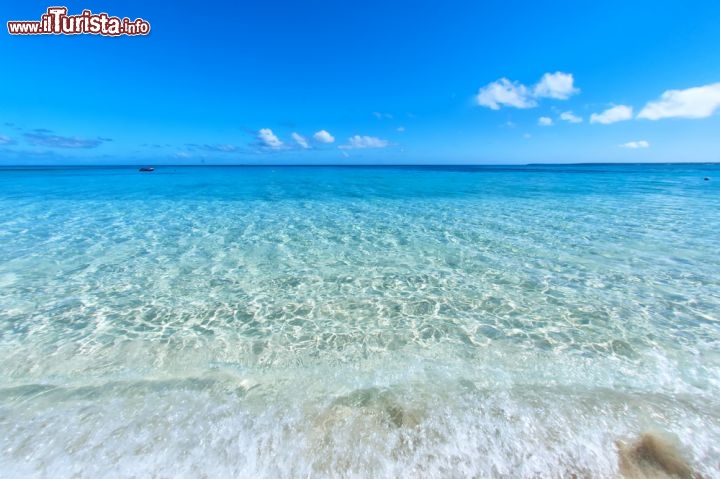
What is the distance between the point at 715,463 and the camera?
127 inches

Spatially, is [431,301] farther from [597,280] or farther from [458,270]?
[597,280]

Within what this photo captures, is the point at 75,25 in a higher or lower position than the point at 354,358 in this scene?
higher

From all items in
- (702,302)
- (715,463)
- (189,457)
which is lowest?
(189,457)

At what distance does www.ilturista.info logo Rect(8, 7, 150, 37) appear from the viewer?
1448cm

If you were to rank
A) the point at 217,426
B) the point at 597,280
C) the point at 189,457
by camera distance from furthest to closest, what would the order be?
the point at 597,280 → the point at 217,426 → the point at 189,457

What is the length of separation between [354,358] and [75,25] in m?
20.4

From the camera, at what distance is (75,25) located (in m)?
14.5

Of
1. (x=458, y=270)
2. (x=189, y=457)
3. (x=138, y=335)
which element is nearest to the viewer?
(x=189, y=457)

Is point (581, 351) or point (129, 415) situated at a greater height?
point (581, 351)

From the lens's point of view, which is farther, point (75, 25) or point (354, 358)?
point (75, 25)

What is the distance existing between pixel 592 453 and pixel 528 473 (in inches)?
31.5

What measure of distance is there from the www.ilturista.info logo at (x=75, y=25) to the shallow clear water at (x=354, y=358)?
11.3 metres

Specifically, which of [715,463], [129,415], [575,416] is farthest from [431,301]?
[129,415]

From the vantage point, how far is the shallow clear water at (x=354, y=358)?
135 inches
